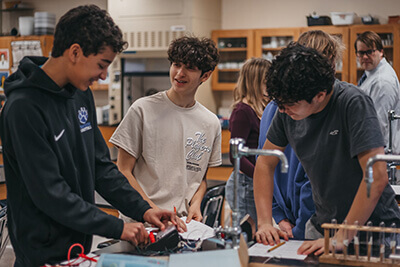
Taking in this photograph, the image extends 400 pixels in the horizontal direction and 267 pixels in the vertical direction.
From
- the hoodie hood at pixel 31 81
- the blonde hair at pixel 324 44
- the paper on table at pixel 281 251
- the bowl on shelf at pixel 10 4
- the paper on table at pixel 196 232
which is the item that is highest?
the bowl on shelf at pixel 10 4

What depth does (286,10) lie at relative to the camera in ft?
23.4

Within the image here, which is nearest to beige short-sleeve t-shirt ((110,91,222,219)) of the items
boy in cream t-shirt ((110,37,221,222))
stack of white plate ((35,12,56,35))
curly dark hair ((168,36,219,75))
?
boy in cream t-shirt ((110,37,221,222))

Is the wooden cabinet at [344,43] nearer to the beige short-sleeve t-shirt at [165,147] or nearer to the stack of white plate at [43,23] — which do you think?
the stack of white plate at [43,23]

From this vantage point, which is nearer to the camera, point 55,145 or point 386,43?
point 55,145

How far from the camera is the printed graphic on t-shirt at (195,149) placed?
2.36 meters

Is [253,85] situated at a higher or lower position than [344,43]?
lower

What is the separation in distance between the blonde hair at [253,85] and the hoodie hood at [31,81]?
1694 millimetres

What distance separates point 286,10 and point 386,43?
155 centimetres

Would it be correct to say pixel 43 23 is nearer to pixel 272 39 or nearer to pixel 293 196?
pixel 272 39

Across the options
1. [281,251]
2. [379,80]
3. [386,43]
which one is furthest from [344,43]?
[281,251]

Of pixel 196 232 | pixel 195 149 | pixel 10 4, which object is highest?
pixel 10 4

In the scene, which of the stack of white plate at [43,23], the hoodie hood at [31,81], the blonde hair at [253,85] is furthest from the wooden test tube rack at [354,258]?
the stack of white plate at [43,23]

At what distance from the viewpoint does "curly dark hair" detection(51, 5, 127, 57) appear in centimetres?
163

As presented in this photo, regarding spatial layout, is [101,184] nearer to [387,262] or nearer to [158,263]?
[158,263]
